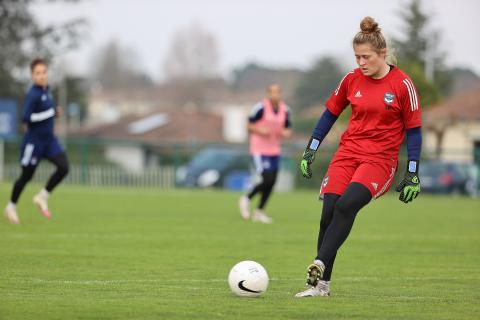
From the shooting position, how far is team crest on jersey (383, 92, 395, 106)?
7871 mm

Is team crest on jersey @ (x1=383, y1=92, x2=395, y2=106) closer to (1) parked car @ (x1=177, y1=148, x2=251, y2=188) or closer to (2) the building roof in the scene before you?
(1) parked car @ (x1=177, y1=148, x2=251, y2=188)

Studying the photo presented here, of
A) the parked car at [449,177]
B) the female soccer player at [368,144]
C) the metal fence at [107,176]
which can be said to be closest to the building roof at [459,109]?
the parked car at [449,177]

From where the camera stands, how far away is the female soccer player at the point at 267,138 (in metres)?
17.3

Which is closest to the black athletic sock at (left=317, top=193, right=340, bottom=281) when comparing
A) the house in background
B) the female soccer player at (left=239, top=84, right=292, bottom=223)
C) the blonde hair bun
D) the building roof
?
the blonde hair bun

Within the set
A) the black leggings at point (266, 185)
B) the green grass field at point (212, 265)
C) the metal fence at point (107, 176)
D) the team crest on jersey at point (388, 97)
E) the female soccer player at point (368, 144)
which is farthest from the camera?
the metal fence at point (107, 176)

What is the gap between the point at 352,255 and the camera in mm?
11836

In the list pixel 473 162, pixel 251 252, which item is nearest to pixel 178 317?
pixel 251 252

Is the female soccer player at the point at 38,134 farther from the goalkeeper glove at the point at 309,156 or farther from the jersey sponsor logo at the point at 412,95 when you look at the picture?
the jersey sponsor logo at the point at 412,95

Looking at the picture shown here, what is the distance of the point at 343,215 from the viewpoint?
7.73 m

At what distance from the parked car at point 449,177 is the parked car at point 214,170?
6.31 metres

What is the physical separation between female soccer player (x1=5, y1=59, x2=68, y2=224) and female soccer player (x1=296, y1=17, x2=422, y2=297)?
24.5 feet

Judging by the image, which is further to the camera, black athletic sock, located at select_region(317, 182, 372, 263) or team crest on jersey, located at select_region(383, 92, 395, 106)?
team crest on jersey, located at select_region(383, 92, 395, 106)

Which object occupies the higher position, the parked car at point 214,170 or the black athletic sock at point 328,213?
the black athletic sock at point 328,213

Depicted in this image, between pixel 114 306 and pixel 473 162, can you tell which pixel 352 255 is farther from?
pixel 473 162
